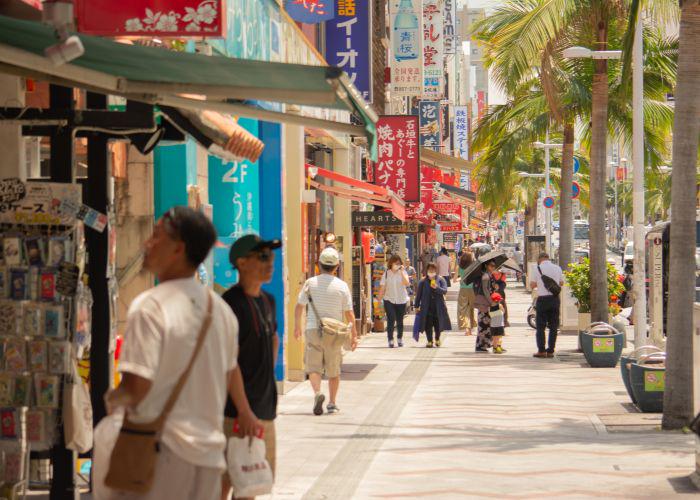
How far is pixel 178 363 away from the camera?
5.48 metres

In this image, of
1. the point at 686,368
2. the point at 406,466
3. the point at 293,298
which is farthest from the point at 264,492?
the point at 293,298

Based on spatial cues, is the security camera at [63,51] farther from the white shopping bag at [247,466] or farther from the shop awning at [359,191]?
the shop awning at [359,191]

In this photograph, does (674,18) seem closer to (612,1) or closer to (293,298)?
(612,1)

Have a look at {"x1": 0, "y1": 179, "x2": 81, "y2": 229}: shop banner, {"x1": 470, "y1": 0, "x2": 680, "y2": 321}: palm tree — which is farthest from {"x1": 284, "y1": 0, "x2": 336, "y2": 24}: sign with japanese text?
{"x1": 0, "y1": 179, "x2": 81, "y2": 229}: shop banner

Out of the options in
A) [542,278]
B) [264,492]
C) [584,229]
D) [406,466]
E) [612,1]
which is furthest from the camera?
[584,229]

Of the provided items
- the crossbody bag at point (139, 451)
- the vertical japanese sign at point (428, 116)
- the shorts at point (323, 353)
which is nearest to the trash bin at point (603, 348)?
the shorts at point (323, 353)

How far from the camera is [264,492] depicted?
268 inches

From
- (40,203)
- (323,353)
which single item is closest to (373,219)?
(323,353)

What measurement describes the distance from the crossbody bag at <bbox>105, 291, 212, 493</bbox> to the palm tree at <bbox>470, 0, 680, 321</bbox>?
19.8 metres

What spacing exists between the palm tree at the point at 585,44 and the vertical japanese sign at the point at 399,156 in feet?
14.1

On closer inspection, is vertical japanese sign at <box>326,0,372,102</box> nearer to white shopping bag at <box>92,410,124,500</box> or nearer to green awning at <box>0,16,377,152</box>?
green awning at <box>0,16,377,152</box>

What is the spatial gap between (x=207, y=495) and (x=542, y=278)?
18658 millimetres

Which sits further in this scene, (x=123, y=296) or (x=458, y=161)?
(x=458, y=161)

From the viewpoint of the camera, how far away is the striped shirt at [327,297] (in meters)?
15.3
